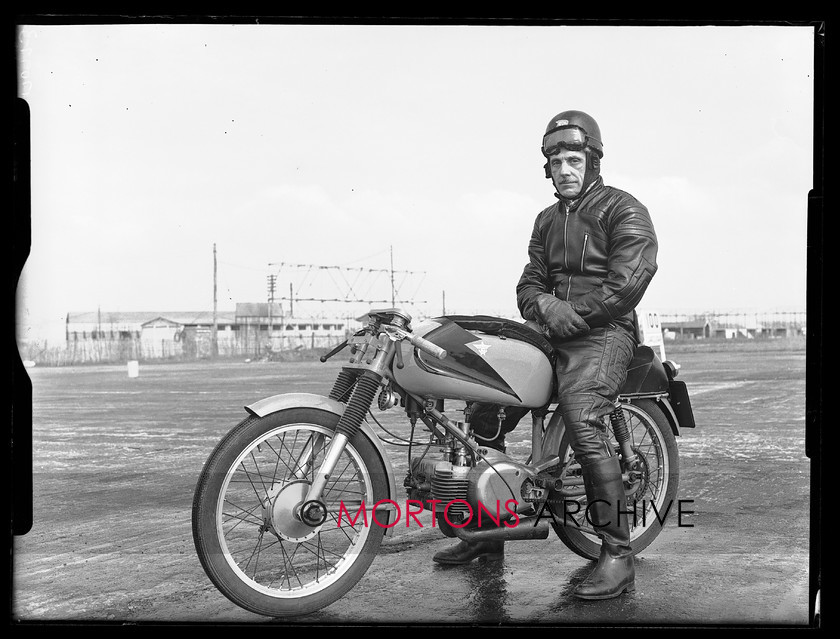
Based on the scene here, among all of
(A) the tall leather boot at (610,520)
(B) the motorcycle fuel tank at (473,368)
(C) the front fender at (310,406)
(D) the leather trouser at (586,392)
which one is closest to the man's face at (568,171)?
(D) the leather trouser at (586,392)

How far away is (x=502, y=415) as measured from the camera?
430 cm

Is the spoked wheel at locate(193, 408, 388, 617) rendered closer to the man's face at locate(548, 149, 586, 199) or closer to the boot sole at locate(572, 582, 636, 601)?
the boot sole at locate(572, 582, 636, 601)

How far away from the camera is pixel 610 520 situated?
4.29 meters

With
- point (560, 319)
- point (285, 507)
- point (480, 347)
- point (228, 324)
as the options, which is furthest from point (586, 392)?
point (228, 324)

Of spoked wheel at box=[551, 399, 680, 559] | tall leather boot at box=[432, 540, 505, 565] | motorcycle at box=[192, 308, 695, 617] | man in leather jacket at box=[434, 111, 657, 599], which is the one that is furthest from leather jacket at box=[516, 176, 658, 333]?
tall leather boot at box=[432, 540, 505, 565]

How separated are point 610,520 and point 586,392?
622 mm

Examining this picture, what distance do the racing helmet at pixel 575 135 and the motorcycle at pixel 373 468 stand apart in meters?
0.90

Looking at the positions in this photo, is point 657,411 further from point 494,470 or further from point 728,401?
point 728,401

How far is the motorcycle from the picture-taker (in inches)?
145

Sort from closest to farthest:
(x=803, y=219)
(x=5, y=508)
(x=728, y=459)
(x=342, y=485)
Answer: (x=5, y=508)
(x=342, y=485)
(x=803, y=219)
(x=728, y=459)

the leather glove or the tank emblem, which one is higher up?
the leather glove

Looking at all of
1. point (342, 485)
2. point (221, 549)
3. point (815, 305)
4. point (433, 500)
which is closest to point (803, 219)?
point (815, 305)

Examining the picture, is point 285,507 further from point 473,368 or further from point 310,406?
point 473,368

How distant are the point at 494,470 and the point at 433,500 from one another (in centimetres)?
31
